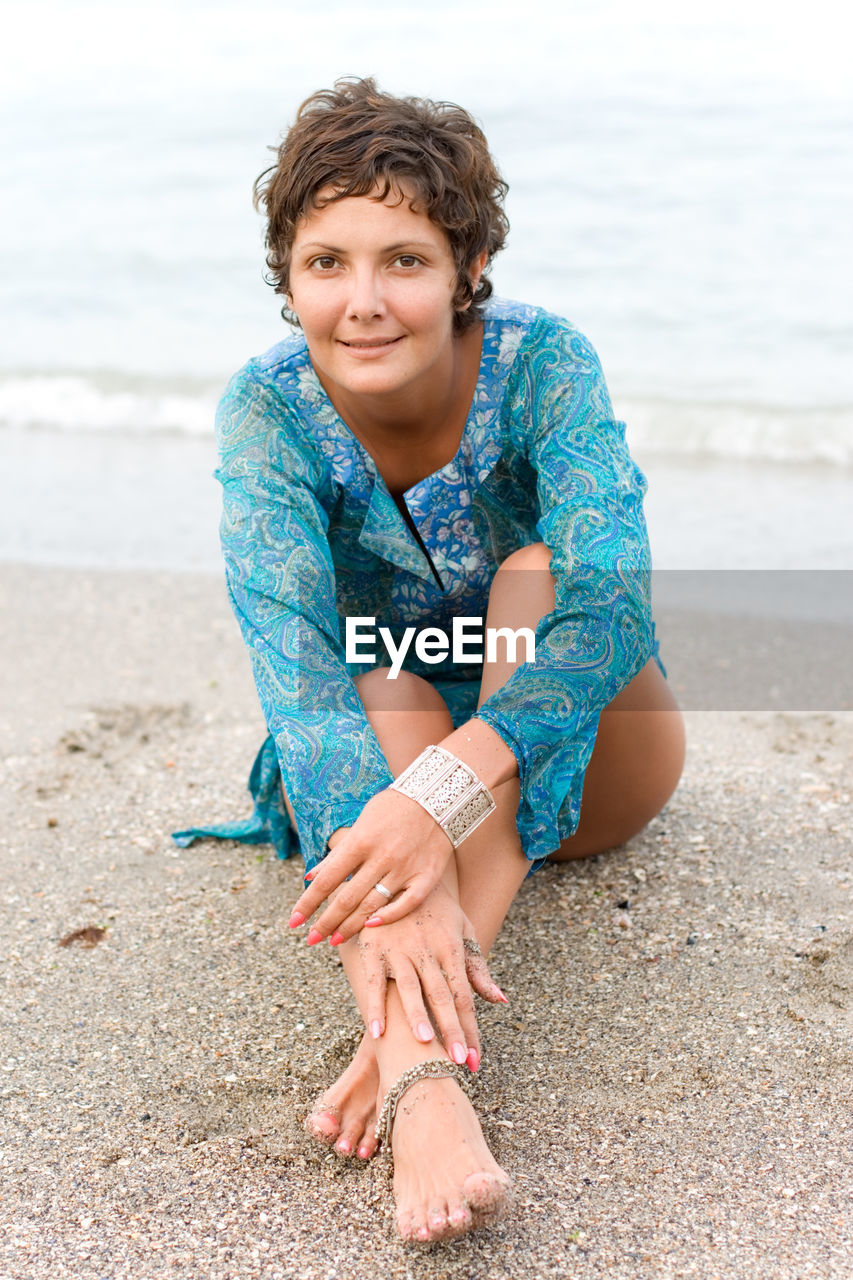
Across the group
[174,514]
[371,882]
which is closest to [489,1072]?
[371,882]

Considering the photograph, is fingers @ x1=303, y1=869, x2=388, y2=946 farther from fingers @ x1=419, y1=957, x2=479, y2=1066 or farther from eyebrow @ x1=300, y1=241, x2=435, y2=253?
eyebrow @ x1=300, y1=241, x2=435, y2=253

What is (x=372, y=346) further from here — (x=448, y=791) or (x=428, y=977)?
(x=428, y=977)

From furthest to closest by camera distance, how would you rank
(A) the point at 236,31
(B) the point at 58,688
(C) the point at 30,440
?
(A) the point at 236,31
(C) the point at 30,440
(B) the point at 58,688

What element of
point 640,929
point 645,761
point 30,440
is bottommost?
point 30,440

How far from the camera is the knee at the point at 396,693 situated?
7.81 ft

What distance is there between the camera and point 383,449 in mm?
2498

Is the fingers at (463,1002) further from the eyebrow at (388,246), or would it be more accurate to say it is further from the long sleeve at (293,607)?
the eyebrow at (388,246)

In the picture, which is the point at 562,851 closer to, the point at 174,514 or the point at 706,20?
the point at 174,514

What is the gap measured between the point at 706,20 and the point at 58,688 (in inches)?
604

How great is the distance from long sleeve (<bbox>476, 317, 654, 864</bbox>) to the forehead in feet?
1.29

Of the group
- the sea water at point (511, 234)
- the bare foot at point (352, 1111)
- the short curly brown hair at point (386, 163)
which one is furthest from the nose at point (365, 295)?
the sea water at point (511, 234)

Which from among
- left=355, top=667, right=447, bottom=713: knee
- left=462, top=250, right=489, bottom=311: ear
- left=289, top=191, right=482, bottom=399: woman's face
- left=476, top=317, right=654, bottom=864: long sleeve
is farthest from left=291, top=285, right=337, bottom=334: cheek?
left=355, top=667, right=447, bottom=713: knee

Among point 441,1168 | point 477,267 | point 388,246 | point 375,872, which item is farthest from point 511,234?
point 441,1168

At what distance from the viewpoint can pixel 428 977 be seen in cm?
189
